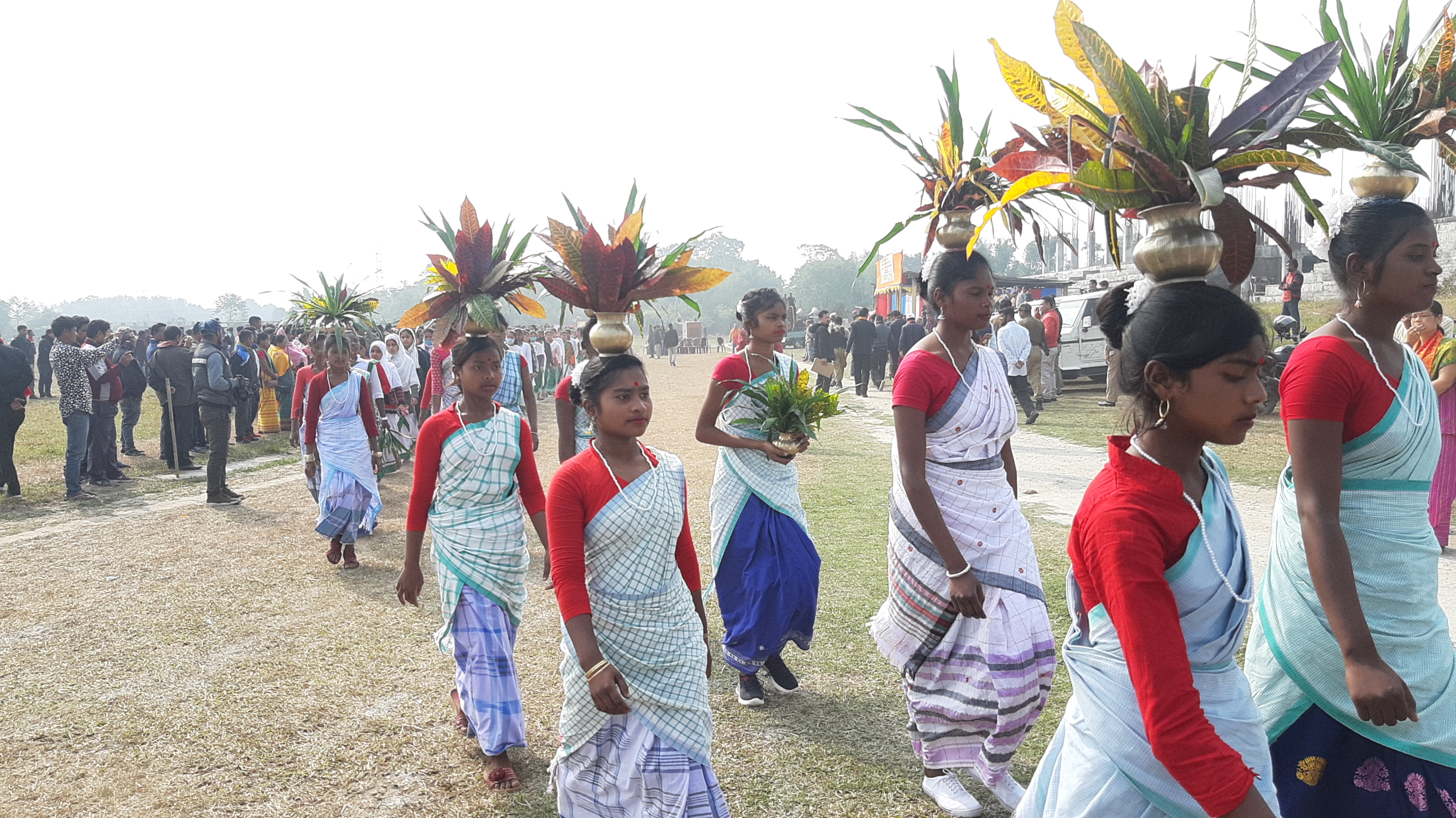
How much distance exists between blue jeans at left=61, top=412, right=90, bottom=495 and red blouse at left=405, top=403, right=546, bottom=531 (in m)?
9.62

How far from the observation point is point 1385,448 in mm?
2340

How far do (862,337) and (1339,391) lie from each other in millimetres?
18963

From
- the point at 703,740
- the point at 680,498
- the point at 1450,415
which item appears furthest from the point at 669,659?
the point at 1450,415

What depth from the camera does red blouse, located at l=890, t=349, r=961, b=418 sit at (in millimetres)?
3549

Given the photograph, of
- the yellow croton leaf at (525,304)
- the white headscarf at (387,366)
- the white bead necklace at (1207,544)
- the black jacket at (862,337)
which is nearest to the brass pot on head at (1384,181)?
the white bead necklace at (1207,544)

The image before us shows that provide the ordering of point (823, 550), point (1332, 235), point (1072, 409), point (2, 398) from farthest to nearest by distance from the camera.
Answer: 1. point (1072, 409)
2. point (2, 398)
3. point (823, 550)
4. point (1332, 235)

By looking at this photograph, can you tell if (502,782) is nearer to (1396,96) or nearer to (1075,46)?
(1075,46)

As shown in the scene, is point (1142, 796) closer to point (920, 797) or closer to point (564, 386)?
point (920, 797)

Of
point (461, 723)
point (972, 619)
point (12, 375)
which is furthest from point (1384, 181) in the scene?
point (12, 375)

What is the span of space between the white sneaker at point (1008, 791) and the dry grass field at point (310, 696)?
71 mm

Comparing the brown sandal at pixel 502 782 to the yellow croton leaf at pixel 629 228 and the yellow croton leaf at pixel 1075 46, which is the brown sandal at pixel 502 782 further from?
the yellow croton leaf at pixel 1075 46

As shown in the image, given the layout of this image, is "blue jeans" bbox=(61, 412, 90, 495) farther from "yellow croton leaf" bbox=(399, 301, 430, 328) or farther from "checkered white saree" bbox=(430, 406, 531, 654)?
"checkered white saree" bbox=(430, 406, 531, 654)

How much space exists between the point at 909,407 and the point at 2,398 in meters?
11.8

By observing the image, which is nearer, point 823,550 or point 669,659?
point 669,659
